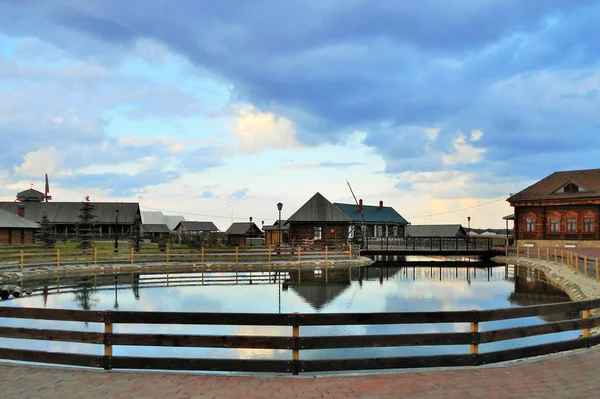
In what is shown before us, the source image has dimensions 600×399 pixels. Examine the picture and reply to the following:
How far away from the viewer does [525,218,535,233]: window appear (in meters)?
57.1

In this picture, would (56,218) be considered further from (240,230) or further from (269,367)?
(269,367)

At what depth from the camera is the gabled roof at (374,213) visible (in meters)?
77.5

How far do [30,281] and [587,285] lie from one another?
3311cm

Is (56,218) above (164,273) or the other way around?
above

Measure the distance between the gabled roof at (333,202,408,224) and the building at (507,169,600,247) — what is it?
945 inches

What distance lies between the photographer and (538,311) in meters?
8.01

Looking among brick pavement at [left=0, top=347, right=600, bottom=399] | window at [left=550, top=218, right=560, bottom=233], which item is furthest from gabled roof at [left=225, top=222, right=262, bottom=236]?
brick pavement at [left=0, top=347, right=600, bottom=399]

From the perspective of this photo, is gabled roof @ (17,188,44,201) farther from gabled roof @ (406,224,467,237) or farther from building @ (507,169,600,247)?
building @ (507,169,600,247)

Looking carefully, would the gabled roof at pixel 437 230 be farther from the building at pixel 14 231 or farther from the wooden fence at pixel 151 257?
the building at pixel 14 231

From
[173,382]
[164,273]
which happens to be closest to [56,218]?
[164,273]

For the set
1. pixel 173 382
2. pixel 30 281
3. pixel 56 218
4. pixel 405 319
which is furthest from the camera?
pixel 56 218

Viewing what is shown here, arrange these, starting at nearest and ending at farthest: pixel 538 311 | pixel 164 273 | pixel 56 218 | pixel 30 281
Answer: pixel 538 311 → pixel 30 281 → pixel 164 273 → pixel 56 218

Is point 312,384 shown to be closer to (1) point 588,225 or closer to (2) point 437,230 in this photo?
(1) point 588,225

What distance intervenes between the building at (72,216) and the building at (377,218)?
35.0 metres
